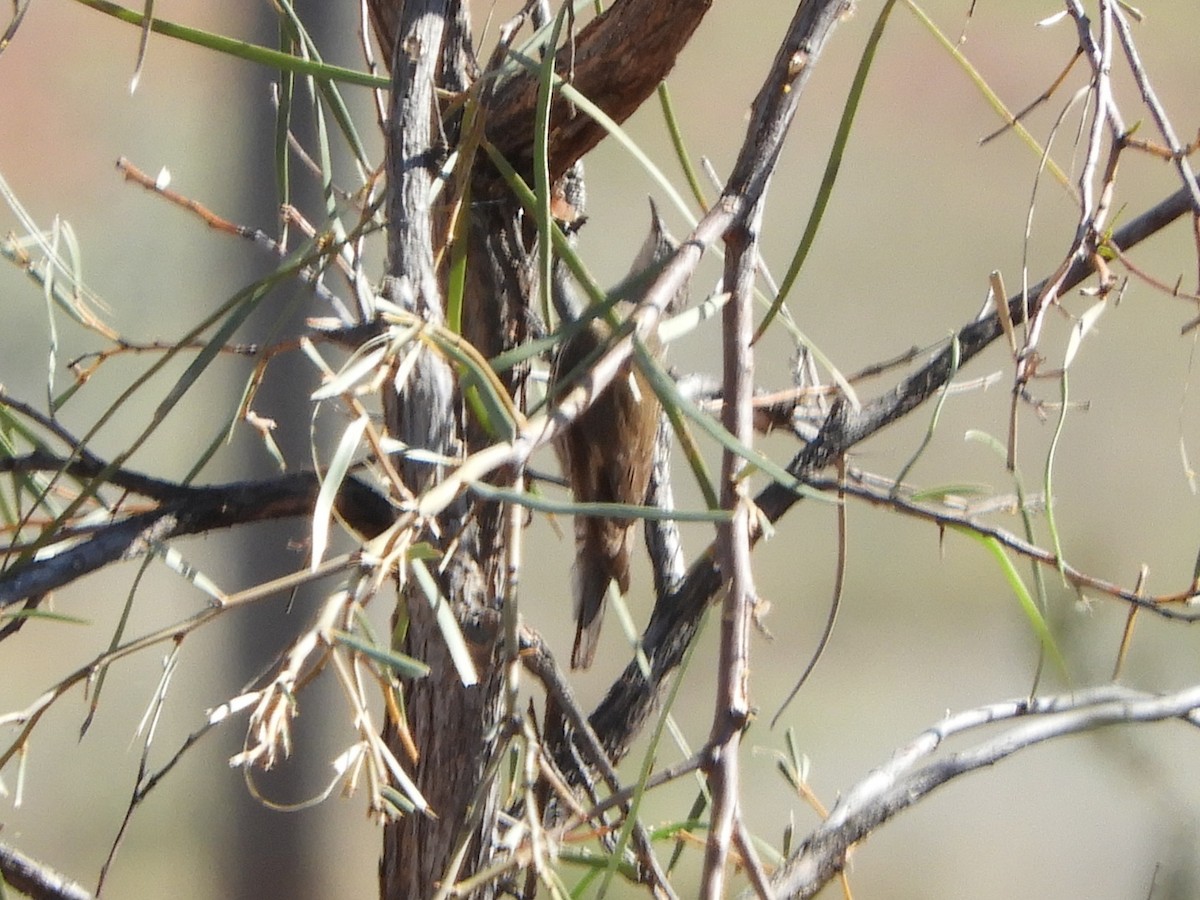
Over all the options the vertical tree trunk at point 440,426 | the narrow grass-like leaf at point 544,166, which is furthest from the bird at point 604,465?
the narrow grass-like leaf at point 544,166

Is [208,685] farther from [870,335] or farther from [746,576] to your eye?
[746,576]

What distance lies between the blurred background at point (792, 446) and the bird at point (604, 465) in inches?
10.5

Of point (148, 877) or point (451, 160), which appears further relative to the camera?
point (148, 877)

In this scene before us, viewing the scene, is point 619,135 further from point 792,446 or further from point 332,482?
point 792,446

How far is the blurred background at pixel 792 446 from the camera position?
0.80 meters

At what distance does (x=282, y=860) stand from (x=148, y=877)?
0.35 ft

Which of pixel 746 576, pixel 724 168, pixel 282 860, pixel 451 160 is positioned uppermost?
pixel 724 168

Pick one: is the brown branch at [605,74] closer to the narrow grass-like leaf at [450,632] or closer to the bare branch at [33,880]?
the narrow grass-like leaf at [450,632]

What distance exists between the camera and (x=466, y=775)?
0.35m

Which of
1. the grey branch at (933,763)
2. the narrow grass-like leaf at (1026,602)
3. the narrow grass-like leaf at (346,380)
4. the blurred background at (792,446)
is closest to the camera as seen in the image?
the narrow grass-like leaf at (346,380)

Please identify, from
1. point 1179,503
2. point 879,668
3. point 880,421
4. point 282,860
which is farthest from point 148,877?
point 1179,503

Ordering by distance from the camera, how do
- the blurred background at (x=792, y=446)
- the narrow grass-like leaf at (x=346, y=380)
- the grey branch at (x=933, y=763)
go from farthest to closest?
the blurred background at (x=792, y=446), the grey branch at (x=933, y=763), the narrow grass-like leaf at (x=346, y=380)

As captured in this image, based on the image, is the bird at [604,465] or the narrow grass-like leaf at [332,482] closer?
the narrow grass-like leaf at [332,482]

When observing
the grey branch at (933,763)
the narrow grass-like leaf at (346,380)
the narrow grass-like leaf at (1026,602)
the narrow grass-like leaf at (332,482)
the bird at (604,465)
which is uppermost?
the bird at (604,465)
